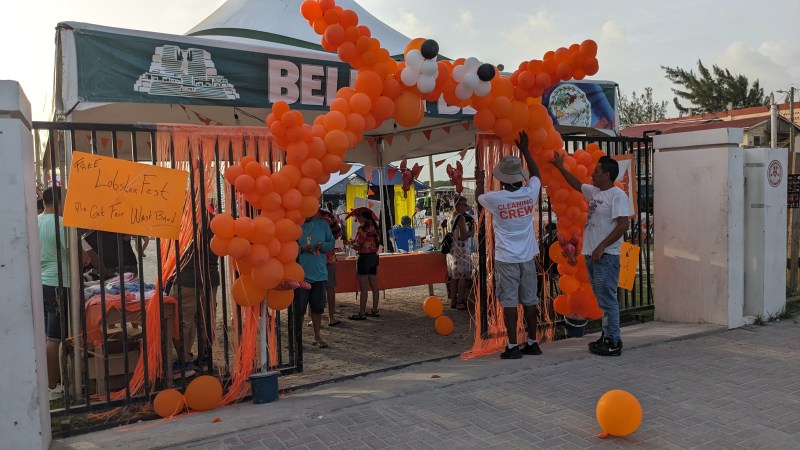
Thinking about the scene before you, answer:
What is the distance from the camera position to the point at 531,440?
3646 millimetres

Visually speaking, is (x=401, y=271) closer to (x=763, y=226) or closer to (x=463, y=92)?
(x=463, y=92)

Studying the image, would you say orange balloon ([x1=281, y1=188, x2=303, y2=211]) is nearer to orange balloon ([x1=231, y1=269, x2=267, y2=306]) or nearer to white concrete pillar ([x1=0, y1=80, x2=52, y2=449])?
orange balloon ([x1=231, y1=269, x2=267, y2=306])

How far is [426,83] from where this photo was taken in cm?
461

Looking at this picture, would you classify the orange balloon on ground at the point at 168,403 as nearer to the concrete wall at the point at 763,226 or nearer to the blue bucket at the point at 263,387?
the blue bucket at the point at 263,387

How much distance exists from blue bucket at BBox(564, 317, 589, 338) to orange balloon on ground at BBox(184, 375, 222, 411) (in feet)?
12.5

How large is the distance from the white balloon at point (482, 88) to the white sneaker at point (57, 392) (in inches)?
176

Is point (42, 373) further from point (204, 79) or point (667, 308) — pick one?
point (667, 308)

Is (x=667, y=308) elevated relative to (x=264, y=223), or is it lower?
lower

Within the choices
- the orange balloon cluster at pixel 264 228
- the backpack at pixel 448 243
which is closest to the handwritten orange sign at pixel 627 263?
the backpack at pixel 448 243

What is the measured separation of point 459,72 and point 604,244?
6.90 ft

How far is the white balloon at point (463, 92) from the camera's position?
15.9ft

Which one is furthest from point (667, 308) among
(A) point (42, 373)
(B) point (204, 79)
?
(A) point (42, 373)

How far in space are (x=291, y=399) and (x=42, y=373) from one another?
1.78 meters

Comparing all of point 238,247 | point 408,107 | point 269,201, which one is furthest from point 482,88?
point 238,247
